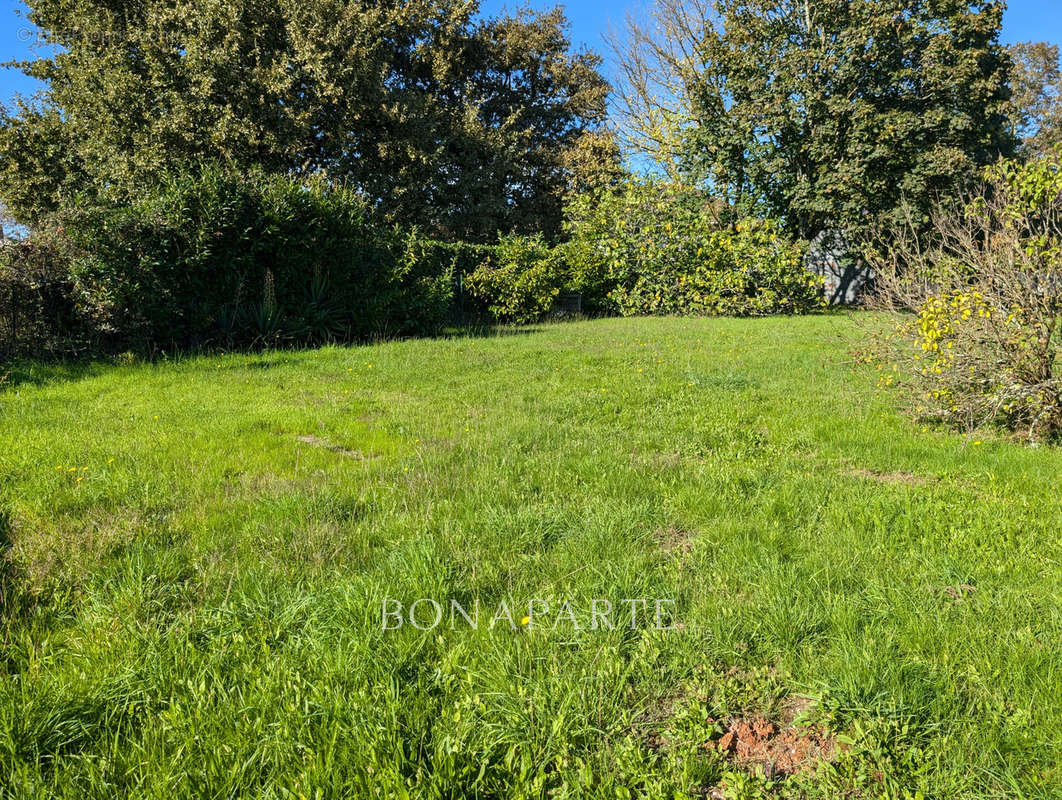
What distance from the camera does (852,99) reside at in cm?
1811

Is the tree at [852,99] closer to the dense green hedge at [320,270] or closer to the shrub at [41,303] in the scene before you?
the dense green hedge at [320,270]

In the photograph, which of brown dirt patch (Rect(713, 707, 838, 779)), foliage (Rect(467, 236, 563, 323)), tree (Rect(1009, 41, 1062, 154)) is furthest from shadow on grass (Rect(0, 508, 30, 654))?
tree (Rect(1009, 41, 1062, 154))

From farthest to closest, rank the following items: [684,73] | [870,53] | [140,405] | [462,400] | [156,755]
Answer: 1. [684,73]
2. [870,53]
3. [462,400]
4. [140,405]
5. [156,755]

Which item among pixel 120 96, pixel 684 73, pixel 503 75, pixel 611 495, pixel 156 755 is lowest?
pixel 156 755

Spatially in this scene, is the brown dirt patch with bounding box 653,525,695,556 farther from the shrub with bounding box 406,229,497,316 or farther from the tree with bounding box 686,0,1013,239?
the tree with bounding box 686,0,1013,239

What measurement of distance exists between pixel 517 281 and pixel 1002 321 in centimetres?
1286

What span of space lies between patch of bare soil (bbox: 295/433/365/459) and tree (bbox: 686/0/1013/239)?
19137 mm

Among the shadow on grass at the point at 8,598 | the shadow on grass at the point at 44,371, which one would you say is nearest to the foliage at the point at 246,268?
the shadow on grass at the point at 44,371

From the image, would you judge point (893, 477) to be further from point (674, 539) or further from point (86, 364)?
point (86, 364)

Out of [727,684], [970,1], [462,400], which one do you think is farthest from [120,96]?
[970,1]

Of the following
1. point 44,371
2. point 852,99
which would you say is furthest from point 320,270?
point 852,99

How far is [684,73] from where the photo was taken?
71.3ft

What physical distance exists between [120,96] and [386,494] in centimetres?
1805

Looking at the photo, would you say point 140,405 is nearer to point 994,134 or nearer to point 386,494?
point 386,494
